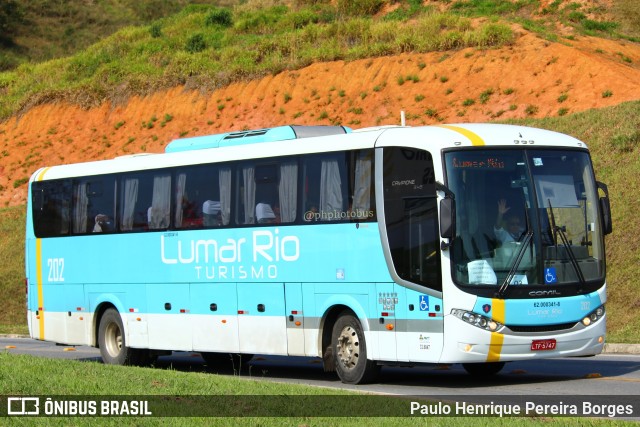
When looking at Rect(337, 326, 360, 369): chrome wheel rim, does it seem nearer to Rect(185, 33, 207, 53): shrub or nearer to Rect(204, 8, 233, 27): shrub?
Rect(185, 33, 207, 53): shrub

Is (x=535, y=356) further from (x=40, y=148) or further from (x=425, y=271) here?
(x=40, y=148)

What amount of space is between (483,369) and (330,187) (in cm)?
371

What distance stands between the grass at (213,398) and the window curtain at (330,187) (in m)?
3.13

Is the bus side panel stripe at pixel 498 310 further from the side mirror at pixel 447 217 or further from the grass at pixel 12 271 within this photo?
the grass at pixel 12 271

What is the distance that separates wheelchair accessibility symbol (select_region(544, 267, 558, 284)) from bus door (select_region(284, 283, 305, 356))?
3935 millimetres

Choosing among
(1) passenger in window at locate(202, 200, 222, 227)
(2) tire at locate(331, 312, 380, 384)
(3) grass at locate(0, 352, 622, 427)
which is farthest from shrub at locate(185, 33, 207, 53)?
(3) grass at locate(0, 352, 622, 427)

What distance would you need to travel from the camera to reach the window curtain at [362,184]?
15672 mm

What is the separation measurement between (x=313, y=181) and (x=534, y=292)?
12.8 ft

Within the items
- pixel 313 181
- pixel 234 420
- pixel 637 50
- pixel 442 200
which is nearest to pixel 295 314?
pixel 313 181

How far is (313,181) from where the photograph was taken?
54.4ft

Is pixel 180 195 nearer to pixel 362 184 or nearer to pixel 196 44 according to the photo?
pixel 362 184

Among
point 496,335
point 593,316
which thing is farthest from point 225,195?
point 593,316

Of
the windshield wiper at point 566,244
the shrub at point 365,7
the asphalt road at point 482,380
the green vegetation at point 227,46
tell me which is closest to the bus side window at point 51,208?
the asphalt road at point 482,380

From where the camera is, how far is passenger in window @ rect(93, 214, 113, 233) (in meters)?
20.6
